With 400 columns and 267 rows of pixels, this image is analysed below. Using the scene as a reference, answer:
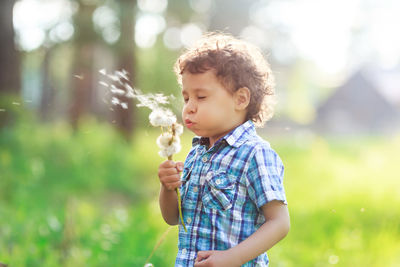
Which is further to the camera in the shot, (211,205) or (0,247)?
(0,247)

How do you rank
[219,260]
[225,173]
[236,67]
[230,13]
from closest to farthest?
1. [219,260]
2. [225,173]
3. [236,67]
4. [230,13]

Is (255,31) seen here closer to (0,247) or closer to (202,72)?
(0,247)

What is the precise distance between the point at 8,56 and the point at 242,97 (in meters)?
7.65

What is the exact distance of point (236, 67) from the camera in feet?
6.27

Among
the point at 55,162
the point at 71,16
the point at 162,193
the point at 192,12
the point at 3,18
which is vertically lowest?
the point at 162,193

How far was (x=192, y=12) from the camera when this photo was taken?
12055 mm

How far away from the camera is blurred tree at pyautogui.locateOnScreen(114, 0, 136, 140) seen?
9156mm

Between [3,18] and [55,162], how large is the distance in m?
2.61

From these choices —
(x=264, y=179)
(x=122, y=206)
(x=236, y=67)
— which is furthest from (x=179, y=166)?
(x=122, y=206)

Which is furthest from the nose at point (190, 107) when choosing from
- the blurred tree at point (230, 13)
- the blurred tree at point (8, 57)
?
the blurred tree at point (230, 13)

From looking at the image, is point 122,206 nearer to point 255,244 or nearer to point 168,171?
point 168,171

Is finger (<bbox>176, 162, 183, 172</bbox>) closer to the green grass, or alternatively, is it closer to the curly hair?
the curly hair

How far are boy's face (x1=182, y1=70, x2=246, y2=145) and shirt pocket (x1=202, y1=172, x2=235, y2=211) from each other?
7.8 inches

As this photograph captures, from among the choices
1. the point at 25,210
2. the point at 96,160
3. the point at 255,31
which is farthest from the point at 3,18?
the point at 255,31
